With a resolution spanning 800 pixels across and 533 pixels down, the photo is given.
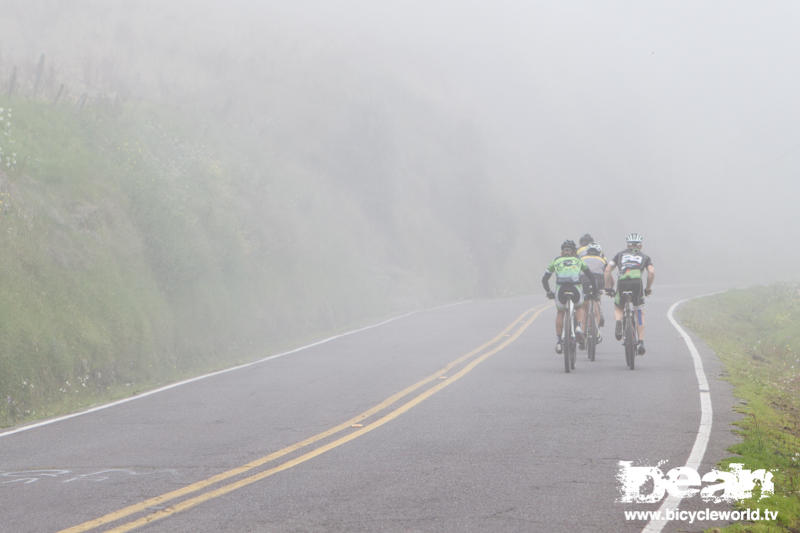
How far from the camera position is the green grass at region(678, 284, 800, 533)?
7.40 meters

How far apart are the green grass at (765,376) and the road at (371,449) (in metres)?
0.35

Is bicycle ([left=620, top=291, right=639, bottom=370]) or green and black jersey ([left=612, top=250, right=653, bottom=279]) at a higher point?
green and black jersey ([left=612, top=250, right=653, bottom=279])

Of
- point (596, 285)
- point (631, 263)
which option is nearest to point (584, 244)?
point (596, 285)

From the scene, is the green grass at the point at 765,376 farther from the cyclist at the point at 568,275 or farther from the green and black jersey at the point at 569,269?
the green and black jersey at the point at 569,269

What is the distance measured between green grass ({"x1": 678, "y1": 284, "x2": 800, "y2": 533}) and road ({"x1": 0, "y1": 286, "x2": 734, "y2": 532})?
1.15ft

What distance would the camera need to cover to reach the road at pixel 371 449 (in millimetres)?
6539

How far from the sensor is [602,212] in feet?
258

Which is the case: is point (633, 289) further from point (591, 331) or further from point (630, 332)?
point (591, 331)

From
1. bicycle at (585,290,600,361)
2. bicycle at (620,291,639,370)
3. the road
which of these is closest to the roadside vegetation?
the road

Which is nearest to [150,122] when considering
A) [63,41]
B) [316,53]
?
[63,41]

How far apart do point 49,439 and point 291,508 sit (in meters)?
4.37

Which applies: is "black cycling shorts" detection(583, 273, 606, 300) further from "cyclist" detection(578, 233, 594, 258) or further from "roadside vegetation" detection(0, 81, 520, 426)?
"roadside vegetation" detection(0, 81, 520, 426)

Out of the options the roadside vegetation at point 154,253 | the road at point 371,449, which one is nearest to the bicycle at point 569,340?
the road at point 371,449

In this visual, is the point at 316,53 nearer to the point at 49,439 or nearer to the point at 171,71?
the point at 171,71
